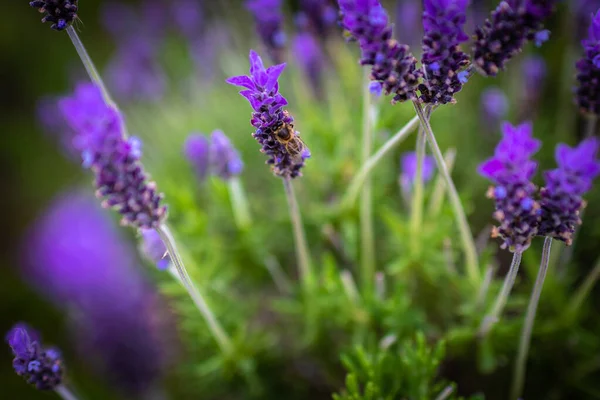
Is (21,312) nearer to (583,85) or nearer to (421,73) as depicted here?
(421,73)

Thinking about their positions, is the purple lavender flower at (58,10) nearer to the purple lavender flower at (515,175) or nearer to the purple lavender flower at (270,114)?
the purple lavender flower at (270,114)

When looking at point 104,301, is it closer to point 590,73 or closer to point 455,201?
point 455,201

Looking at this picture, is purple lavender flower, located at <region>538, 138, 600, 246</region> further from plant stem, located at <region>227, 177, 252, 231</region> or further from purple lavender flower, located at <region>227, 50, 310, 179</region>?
plant stem, located at <region>227, 177, 252, 231</region>

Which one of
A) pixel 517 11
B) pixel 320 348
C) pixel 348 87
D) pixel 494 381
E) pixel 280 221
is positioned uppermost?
pixel 348 87

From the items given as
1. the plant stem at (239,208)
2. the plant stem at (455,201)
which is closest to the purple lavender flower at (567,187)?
the plant stem at (455,201)

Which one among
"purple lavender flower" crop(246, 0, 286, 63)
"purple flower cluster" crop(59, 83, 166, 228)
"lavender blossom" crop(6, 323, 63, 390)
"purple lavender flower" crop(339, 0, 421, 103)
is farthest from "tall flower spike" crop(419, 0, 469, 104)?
"lavender blossom" crop(6, 323, 63, 390)

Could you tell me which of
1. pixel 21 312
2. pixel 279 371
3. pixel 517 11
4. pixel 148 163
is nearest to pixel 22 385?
pixel 21 312

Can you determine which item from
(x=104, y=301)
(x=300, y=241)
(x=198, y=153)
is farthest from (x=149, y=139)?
(x=300, y=241)
